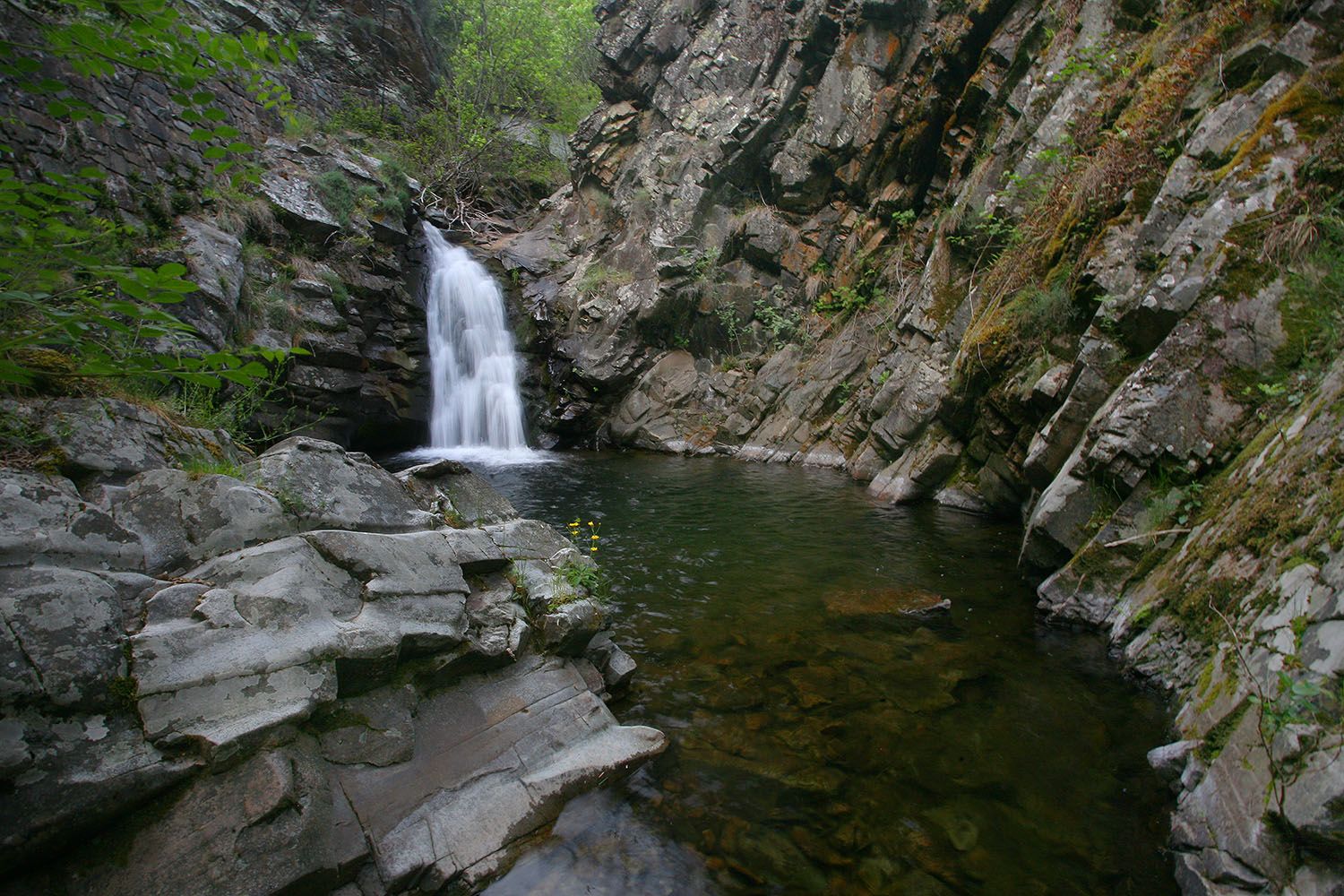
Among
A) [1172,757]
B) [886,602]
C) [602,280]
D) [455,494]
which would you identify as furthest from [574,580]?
[602,280]

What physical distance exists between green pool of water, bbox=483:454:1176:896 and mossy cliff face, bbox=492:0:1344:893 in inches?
16.0

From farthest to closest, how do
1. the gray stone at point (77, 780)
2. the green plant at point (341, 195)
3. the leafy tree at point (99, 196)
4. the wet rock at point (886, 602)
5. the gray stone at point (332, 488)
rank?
the green plant at point (341, 195) → the wet rock at point (886, 602) → the gray stone at point (332, 488) → the gray stone at point (77, 780) → the leafy tree at point (99, 196)

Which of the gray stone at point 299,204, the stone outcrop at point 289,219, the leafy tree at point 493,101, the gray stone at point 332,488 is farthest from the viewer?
the leafy tree at point 493,101

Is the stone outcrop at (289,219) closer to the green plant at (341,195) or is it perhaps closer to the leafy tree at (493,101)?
the green plant at (341,195)

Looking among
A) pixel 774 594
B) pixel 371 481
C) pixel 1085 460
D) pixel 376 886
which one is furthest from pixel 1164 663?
pixel 371 481

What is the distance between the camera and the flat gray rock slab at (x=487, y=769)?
9.11ft

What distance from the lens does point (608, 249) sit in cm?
2169

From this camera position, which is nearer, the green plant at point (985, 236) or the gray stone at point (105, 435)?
the gray stone at point (105, 435)

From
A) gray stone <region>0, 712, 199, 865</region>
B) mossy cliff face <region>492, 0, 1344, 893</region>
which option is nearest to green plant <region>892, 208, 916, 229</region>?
mossy cliff face <region>492, 0, 1344, 893</region>

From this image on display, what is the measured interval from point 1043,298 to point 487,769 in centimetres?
859

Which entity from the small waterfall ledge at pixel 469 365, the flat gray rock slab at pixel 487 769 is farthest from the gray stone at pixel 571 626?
the small waterfall ledge at pixel 469 365

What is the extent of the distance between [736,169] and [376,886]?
841 inches

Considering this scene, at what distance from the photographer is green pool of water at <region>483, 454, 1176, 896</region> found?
2896mm

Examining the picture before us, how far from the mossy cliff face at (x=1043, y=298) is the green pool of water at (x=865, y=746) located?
0.41 metres
